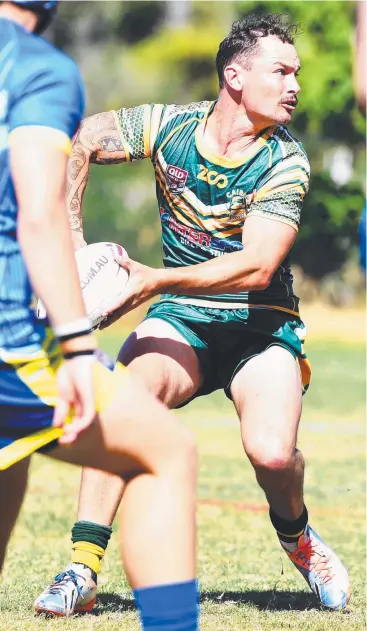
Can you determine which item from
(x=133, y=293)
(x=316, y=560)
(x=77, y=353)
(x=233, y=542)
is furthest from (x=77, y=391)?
(x=233, y=542)

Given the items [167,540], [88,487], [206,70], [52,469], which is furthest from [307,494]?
[206,70]

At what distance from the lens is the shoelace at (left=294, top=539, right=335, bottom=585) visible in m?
5.31

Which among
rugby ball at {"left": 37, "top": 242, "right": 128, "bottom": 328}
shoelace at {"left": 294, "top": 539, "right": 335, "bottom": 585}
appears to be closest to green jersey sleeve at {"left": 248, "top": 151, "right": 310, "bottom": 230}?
rugby ball at {"left": 37, "top": 242, "right": 128, "bottom": 328}

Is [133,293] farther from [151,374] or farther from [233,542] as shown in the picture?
[233,542]

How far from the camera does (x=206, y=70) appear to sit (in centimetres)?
3841

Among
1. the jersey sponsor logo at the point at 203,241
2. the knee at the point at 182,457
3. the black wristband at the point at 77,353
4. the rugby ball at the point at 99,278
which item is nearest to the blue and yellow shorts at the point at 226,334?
the jersey sponsor logo at the point at 203,241

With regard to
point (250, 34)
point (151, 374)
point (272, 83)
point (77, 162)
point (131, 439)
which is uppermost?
point (250, 34)

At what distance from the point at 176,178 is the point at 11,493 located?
7.05ft

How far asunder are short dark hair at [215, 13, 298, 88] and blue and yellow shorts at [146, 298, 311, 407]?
1080mm

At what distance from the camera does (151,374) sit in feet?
16.5

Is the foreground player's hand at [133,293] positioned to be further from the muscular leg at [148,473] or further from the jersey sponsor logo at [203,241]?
the muscular leg at [148,473]

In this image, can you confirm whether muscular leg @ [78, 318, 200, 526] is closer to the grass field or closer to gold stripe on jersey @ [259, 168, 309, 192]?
the grass field

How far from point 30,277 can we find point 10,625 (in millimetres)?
2100

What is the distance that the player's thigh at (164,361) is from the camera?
5.07 m
